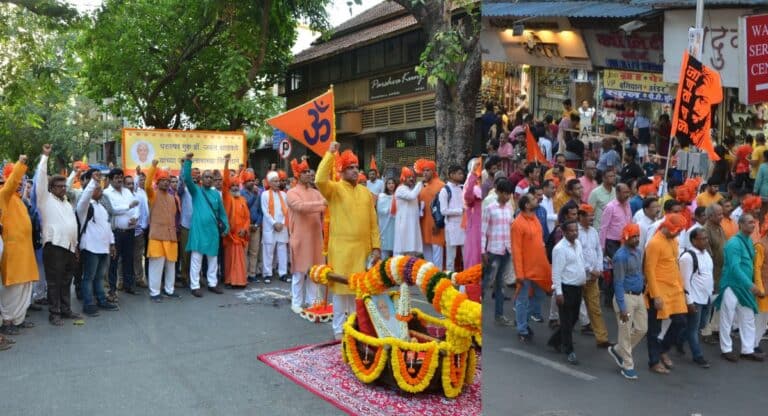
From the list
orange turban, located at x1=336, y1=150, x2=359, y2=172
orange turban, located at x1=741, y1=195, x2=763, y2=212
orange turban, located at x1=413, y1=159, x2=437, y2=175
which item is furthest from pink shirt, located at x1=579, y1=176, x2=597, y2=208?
orange turban, located at x1=413, y1=159, x2=437, y2=175

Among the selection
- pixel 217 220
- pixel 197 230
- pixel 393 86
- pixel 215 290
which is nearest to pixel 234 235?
pixel 217 220

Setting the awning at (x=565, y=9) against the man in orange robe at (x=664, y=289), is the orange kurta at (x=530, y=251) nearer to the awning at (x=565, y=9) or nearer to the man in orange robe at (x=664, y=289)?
the man in orange robe at (x=664, y=289)

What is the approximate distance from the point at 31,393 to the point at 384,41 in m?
14.9

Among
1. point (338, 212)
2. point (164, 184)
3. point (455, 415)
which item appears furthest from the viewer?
point (164, 184)

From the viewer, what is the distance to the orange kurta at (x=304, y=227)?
7406 mm

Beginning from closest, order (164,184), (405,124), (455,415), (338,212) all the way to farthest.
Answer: (455,415) < (338,212) < (164,184) < (405,124)

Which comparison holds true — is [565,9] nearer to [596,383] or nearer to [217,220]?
[596,383]

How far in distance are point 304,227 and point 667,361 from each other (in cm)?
669

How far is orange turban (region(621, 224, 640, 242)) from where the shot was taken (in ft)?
3.38

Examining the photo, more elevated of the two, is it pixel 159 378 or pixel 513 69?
pixel 513 69

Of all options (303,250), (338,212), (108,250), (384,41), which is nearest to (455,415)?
(338,212)

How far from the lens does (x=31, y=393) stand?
489 cm

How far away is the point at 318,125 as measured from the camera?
724 centimetres

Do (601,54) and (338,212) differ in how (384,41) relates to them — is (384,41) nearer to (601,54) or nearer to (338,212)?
(338,212)
